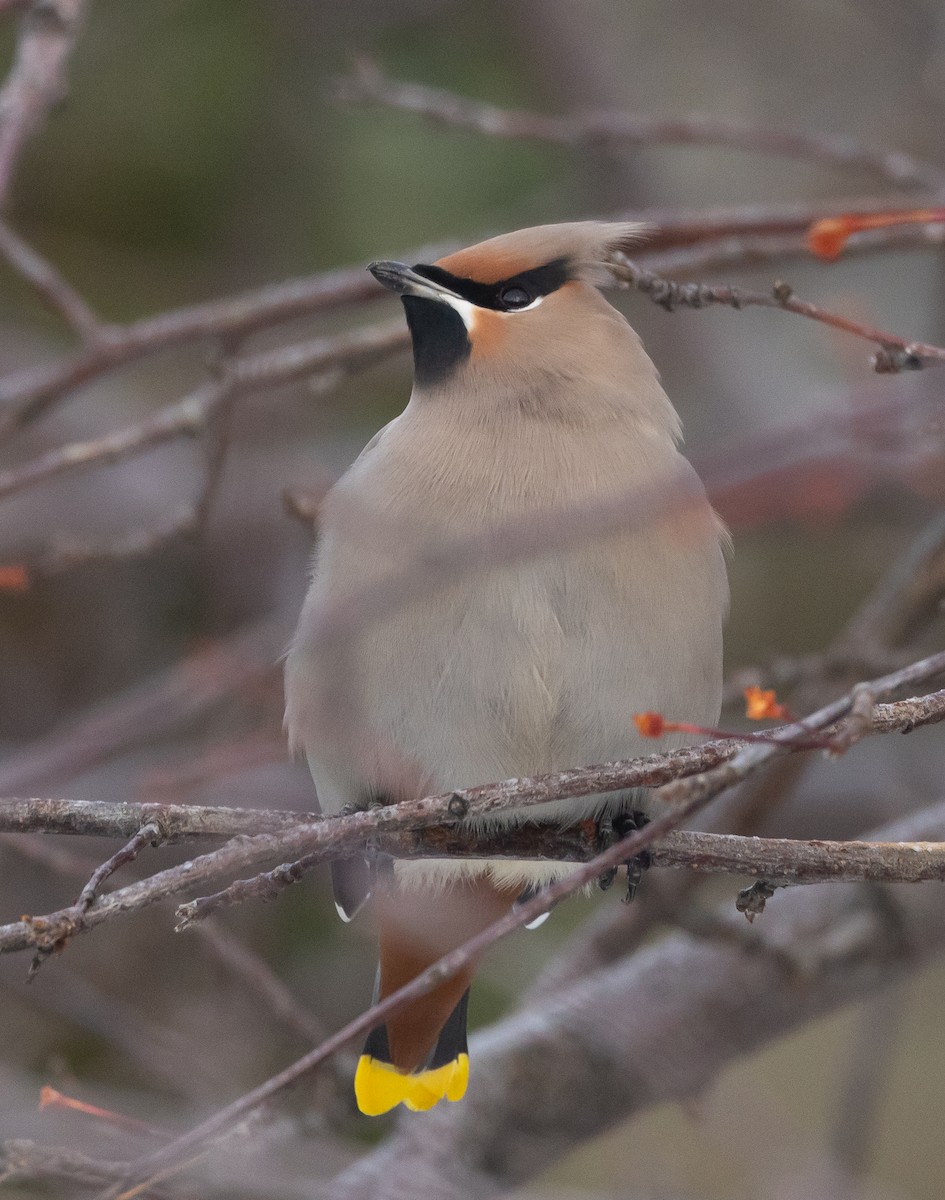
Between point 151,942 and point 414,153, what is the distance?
10.5 ft

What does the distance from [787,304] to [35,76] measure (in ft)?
6.53

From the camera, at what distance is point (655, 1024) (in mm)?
4102

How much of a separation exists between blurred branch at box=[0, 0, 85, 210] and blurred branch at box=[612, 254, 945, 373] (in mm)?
1430

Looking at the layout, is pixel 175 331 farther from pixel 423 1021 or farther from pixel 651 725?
pixel 651 725

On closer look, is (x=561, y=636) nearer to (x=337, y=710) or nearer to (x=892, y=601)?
(x=337, y=710)

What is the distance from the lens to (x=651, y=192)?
22.8 ft

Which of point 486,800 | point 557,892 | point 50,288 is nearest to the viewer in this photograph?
point 557,892

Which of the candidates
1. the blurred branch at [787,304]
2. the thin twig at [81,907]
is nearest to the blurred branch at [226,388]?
the blurred branch at [787,304]

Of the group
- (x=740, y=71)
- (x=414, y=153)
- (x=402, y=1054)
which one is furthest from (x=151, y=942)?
(x=740, y=71)

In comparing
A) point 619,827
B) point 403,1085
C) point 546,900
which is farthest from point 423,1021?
point 546,900

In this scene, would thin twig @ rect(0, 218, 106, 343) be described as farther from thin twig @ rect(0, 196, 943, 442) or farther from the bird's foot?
the bird's foot

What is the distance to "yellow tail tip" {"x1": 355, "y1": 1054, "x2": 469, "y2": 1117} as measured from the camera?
3.43 meters

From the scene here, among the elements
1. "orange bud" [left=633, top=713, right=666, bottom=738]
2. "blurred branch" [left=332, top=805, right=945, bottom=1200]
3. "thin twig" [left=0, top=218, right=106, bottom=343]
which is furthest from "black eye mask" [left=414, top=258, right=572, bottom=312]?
"orange bud" [left=633, top=713, right=666, bottom=738]

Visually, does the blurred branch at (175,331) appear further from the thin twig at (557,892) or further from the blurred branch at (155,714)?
the thin twig at (557,892)
